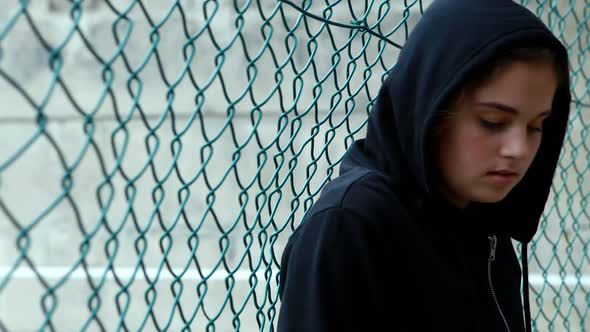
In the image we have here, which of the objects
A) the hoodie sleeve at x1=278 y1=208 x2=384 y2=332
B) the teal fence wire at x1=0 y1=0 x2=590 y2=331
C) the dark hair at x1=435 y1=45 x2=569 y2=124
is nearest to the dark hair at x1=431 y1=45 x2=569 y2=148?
the dark hair at x1=435 y1=45 x2=569 y2=124

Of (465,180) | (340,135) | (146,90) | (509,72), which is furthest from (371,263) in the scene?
(146,90)

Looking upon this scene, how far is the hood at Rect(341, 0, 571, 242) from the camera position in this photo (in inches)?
43.9

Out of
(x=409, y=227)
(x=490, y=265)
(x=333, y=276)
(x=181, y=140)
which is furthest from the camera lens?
(x=181, y=140)

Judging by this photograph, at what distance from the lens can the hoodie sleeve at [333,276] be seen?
3.35 ft

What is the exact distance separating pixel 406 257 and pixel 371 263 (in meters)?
0.08

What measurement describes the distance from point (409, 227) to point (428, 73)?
22cm

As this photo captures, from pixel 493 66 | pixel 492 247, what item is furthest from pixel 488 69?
pixel 492 247

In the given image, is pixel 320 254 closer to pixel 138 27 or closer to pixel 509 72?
pixel 509 72

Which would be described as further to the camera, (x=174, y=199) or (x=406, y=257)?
(x=174, y=199)

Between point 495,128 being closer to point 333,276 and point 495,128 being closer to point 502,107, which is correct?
point 502,107

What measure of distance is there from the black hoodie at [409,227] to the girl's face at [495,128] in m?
Answer: 0.04

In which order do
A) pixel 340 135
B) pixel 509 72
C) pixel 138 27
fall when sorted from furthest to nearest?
pixel 138 27 → pixel 340 135 → pixel 509 72

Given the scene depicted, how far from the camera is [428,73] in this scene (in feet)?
3.70

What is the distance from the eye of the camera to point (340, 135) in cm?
283
